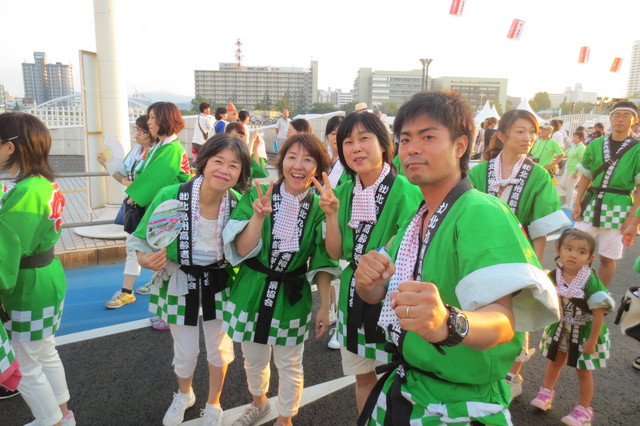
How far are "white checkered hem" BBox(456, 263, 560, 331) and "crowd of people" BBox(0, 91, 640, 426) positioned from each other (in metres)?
0.09

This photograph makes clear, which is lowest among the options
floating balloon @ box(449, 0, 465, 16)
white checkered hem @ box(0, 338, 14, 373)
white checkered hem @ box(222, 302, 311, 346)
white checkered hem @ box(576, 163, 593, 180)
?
white checkered hem @ box(222, 302, 311, 346)

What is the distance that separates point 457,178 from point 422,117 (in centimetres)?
24

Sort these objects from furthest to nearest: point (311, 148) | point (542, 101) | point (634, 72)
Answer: point (542, 101) < point (634, 72) < point (311, 148)

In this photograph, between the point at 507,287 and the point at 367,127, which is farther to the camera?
the point at 367,127

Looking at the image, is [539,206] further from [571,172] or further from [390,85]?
[390,85]

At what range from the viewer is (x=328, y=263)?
2.67 meters

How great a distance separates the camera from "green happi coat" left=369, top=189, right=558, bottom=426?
3.91 feet

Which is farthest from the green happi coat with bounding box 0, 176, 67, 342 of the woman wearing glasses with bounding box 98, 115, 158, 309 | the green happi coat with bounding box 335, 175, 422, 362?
the woman wearing glasses with bounding box 98, 115, 158, 309

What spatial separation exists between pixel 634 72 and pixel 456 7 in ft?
127

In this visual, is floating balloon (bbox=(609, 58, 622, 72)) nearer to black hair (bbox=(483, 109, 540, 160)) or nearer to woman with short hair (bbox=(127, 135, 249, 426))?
black hair (bbox=(483, 109, 540, 160))

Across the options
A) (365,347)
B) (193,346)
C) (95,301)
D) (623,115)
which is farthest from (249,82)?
(365,347)

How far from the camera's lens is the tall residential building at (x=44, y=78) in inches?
2141

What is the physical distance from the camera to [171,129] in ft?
13.4

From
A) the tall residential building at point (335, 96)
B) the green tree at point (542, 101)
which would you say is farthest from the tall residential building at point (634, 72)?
the tall residential building at point (335, 96)
